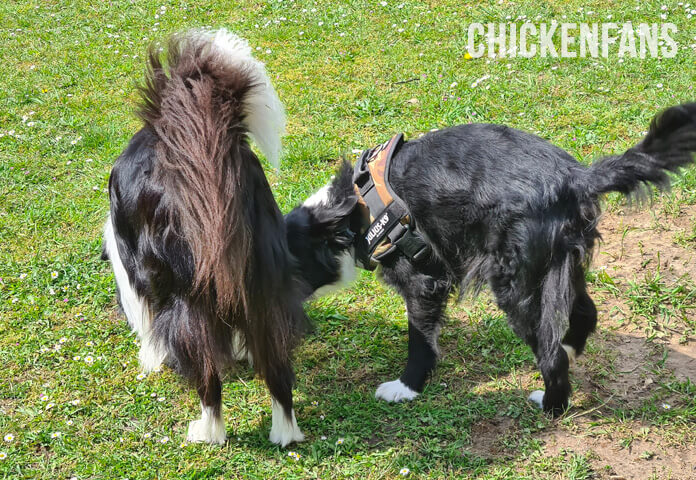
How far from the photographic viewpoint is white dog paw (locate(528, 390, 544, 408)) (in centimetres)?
308

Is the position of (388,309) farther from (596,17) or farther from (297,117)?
(596,17)

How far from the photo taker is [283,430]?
→ 9.54 feet

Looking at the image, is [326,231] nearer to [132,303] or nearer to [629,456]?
[132,303]

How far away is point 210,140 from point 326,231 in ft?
2.98

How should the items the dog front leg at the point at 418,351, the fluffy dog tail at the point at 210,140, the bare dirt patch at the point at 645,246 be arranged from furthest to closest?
the bare dirt patch at the point at 645,246 → the dog front leg at the point at 418,351 → the fluffy dog tail at the point at 210,140

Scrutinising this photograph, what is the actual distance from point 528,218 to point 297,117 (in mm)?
3181

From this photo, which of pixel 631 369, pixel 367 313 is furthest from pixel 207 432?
pixel 631 369

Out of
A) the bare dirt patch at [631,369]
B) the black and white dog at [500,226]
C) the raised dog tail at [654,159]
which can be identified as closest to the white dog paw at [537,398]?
the black and white dog at [500,226]

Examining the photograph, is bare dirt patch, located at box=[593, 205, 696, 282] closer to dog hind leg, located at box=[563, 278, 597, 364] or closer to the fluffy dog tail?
dog hind leg, located at box=[563, 278, 597, 364]

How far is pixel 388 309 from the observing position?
151 inches

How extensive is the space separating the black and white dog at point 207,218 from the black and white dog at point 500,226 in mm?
527

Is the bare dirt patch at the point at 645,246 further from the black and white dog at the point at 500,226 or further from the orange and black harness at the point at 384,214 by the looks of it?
the orange and black harness at the point at 384,214

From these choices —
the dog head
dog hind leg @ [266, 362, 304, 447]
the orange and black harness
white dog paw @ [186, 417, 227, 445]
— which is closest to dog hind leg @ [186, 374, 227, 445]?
white dog paw @ [186, 417, 227, 445]

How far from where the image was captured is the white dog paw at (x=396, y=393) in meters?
3.22
